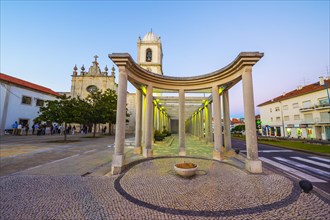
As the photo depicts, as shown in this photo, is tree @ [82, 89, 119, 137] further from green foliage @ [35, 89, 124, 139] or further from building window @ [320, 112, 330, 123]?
building window @ [320, 112, 330, 123]

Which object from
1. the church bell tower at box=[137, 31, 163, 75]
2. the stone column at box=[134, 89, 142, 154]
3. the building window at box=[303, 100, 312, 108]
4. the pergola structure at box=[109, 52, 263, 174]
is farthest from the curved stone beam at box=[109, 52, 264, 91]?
the building window at box=[303, 100, 312, 108]

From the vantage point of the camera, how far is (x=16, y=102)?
22.3 metres

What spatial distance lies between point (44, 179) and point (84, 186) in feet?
5.62

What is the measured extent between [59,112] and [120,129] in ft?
37.1

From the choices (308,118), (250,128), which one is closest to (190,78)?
(250,128)

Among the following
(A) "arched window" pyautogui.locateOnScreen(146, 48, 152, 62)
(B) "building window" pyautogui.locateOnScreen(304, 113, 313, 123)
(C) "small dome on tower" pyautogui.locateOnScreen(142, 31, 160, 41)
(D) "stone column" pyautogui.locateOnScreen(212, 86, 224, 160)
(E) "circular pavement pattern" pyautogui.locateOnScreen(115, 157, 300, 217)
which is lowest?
(E) "circular pavement pattern" pyautogui.locateOnScreen(115, 157, 300, 217)

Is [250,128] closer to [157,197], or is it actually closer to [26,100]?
[157,197]

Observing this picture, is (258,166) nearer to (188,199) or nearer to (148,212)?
(188,199)

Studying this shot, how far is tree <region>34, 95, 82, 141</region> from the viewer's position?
43.7 ft

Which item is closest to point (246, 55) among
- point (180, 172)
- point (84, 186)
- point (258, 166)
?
point (258, 166)

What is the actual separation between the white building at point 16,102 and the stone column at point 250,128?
30406 millimetres

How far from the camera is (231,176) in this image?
201 inches

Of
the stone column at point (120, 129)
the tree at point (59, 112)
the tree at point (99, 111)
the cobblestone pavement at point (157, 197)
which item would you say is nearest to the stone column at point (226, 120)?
the cobblestone pavement at point (157, 197)

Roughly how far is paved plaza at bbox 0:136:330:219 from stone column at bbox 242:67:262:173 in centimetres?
41
